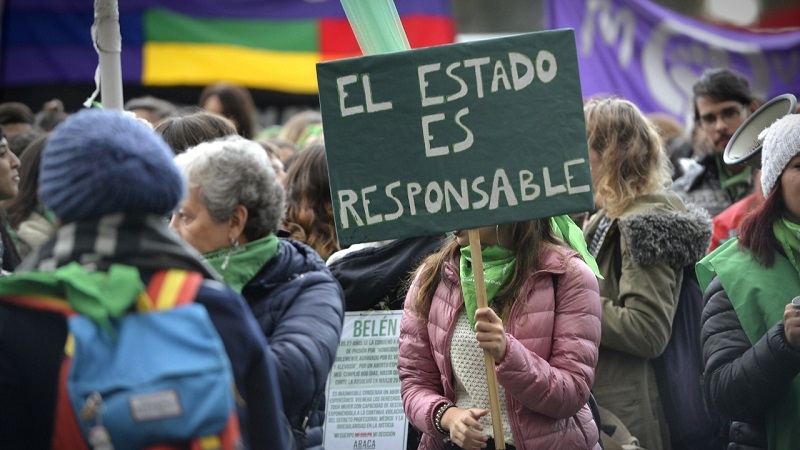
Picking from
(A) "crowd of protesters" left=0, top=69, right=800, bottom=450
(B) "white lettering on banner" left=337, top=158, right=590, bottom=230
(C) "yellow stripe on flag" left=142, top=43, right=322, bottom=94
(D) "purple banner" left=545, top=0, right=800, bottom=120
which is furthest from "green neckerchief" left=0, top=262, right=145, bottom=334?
(C) "yellow stripe on flag" left=142, top=43, right=322, bottom=94

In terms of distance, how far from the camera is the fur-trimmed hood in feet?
16.6

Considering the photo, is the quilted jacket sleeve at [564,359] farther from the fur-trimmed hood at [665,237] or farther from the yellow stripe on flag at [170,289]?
the yellow stripe on flag at [170,289]

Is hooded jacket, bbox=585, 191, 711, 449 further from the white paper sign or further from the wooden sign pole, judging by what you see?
the wooden sign pole

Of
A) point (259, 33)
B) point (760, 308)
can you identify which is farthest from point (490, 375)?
point (259, 33)

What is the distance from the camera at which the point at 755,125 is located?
208 inches

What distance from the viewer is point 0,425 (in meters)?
2.67

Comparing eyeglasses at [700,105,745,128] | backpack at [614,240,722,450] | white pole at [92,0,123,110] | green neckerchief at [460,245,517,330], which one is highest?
white pole at [92,0,123,110]

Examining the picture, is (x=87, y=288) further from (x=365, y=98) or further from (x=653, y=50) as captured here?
(x=653, y=50)

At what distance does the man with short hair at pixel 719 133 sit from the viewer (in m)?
6.86

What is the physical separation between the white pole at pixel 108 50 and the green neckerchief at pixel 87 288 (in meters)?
1.97

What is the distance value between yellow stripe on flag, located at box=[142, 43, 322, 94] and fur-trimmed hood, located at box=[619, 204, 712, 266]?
19.9 ft

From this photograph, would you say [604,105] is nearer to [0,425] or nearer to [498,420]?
[498,420]

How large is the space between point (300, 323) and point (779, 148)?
1823 mm

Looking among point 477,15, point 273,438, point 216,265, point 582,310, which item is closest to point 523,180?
point 582,310
